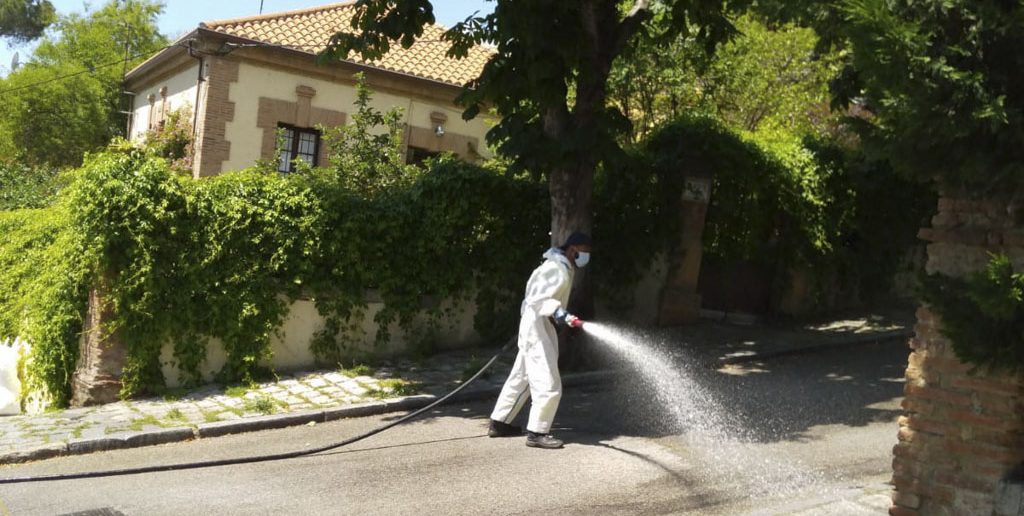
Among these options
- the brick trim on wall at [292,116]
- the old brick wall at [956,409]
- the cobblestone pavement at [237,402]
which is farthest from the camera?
the brick trim on wall at [292,116]

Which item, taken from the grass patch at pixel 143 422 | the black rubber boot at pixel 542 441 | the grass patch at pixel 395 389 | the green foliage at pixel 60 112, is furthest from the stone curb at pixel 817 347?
the green foliage at pixel 60 112

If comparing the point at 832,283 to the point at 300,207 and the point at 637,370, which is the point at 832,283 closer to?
the point at 637,370

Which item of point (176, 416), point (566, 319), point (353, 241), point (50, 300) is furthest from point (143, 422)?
point (566, 319)

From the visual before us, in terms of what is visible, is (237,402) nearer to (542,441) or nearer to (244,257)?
(244,257)

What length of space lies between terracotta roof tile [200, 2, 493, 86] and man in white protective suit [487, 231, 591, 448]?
11935mm

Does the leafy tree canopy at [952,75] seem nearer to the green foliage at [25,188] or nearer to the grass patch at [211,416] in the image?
the grass patch at [211,416]

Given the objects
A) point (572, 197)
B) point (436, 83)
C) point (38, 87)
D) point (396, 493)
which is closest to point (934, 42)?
point (396, 493)

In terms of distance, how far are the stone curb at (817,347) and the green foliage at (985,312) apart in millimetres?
6774

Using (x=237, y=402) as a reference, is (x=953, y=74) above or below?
above

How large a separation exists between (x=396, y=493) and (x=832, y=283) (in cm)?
1017

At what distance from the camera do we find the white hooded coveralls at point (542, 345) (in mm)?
7719

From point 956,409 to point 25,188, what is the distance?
19930 mm

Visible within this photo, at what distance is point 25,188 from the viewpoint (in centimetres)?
2003

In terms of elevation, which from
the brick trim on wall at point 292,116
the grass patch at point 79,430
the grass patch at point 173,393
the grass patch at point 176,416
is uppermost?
the brick trim on wall at point 292,116
